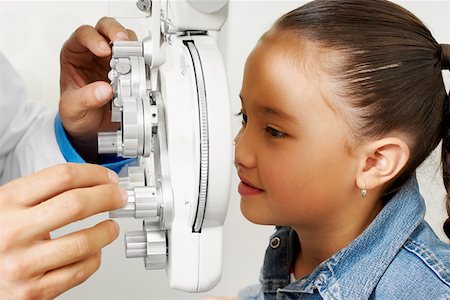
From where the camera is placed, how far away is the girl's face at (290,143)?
83 centimetres

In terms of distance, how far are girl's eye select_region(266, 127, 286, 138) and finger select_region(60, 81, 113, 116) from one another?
0.72 ft

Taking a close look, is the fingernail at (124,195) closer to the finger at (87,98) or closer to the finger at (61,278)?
the finger at (61,278)

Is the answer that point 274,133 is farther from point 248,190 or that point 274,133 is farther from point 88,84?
point 88,84

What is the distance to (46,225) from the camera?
658mm

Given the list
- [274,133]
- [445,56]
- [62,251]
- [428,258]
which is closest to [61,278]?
[62,251]

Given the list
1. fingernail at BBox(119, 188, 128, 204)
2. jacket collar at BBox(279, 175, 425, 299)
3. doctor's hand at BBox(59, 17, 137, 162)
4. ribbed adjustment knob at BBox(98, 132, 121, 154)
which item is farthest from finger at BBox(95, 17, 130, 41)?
jacket collar at BBox(279, 175, 425, 299)

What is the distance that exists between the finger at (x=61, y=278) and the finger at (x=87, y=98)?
26 centimetres

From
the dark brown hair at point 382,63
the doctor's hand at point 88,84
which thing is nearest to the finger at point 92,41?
the doctor's hand at point 88,84

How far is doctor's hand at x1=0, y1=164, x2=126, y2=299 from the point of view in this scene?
656 mm

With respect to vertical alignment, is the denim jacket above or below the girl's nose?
below

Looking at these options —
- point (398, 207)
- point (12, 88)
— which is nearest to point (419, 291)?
point (398, 207)

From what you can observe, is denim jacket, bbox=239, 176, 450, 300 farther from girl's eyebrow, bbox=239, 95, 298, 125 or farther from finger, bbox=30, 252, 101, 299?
finger, bbox=30, 252, 101, 299

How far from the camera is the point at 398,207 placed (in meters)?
0.87

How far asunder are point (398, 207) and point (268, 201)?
16 cm
